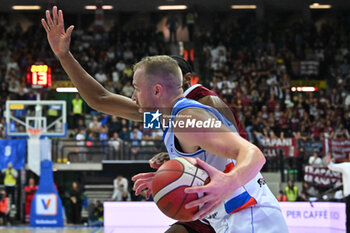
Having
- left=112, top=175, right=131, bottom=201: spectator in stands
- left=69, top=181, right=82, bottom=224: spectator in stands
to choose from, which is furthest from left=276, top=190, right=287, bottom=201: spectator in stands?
left=69, top=181, right=82, bottom=224: spectator in stands

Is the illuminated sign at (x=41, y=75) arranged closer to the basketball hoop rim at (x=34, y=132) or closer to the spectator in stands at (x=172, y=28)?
the basketball hoop rim at (x=34, y=132)

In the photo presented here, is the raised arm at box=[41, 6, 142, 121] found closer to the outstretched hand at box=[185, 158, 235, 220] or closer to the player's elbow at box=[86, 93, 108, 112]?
the player's elbow at box=[86, 93, 108, 112]

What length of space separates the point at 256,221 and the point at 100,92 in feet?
4.74

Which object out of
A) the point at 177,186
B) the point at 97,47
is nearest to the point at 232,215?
the point at 177,186

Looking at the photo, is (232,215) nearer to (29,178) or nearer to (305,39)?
(29,178)

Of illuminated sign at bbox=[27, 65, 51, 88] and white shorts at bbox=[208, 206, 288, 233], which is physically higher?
illuminated sign at bbox=[27, 65, 51, 88]

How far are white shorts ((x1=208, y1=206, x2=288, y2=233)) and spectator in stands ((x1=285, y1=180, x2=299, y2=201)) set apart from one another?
31.8 feet

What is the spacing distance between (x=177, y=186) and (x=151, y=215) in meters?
8.71

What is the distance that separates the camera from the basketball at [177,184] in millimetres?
2293

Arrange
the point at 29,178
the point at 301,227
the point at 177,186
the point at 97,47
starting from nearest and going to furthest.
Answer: the point at 177,186
the point at 301,227
the point at 29,178
the point at 97,47

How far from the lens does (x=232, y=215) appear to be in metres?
2.73

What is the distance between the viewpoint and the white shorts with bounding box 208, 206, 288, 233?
2.69m

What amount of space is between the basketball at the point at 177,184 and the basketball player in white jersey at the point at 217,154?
0.32ft

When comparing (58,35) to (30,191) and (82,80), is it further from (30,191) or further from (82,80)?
(30,191)
